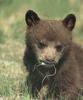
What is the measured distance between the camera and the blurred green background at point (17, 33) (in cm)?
808

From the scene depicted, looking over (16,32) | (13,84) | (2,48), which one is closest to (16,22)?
(16,32)

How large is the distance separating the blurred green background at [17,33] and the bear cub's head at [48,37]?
0.61m

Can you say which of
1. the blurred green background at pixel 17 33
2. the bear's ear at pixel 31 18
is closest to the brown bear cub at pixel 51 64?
the bear's ear at pixel 31 18

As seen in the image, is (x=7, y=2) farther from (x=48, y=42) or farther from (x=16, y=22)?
(x=48, y=42)

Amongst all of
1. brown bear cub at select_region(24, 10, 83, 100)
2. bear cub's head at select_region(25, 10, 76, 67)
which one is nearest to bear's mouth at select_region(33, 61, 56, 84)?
brown bear cub at select_region(24, 10, 83, 100)

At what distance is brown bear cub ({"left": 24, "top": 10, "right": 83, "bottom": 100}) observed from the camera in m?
7.61

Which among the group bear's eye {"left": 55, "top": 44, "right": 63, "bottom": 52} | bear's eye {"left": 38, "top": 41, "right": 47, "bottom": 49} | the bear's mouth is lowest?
the bear's mouth

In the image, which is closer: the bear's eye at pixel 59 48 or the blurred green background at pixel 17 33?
the bear's eye at pixel 59 48

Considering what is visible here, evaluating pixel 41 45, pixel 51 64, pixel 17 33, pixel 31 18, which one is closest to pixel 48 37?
pixel 41 45

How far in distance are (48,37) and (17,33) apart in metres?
5.44

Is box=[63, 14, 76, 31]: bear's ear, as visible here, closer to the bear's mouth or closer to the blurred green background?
the bear's mouth

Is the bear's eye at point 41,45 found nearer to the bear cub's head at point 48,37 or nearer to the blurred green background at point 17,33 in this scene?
the bear cub's head at point 48,37

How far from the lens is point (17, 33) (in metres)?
13.0

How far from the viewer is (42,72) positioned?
25.9ft
